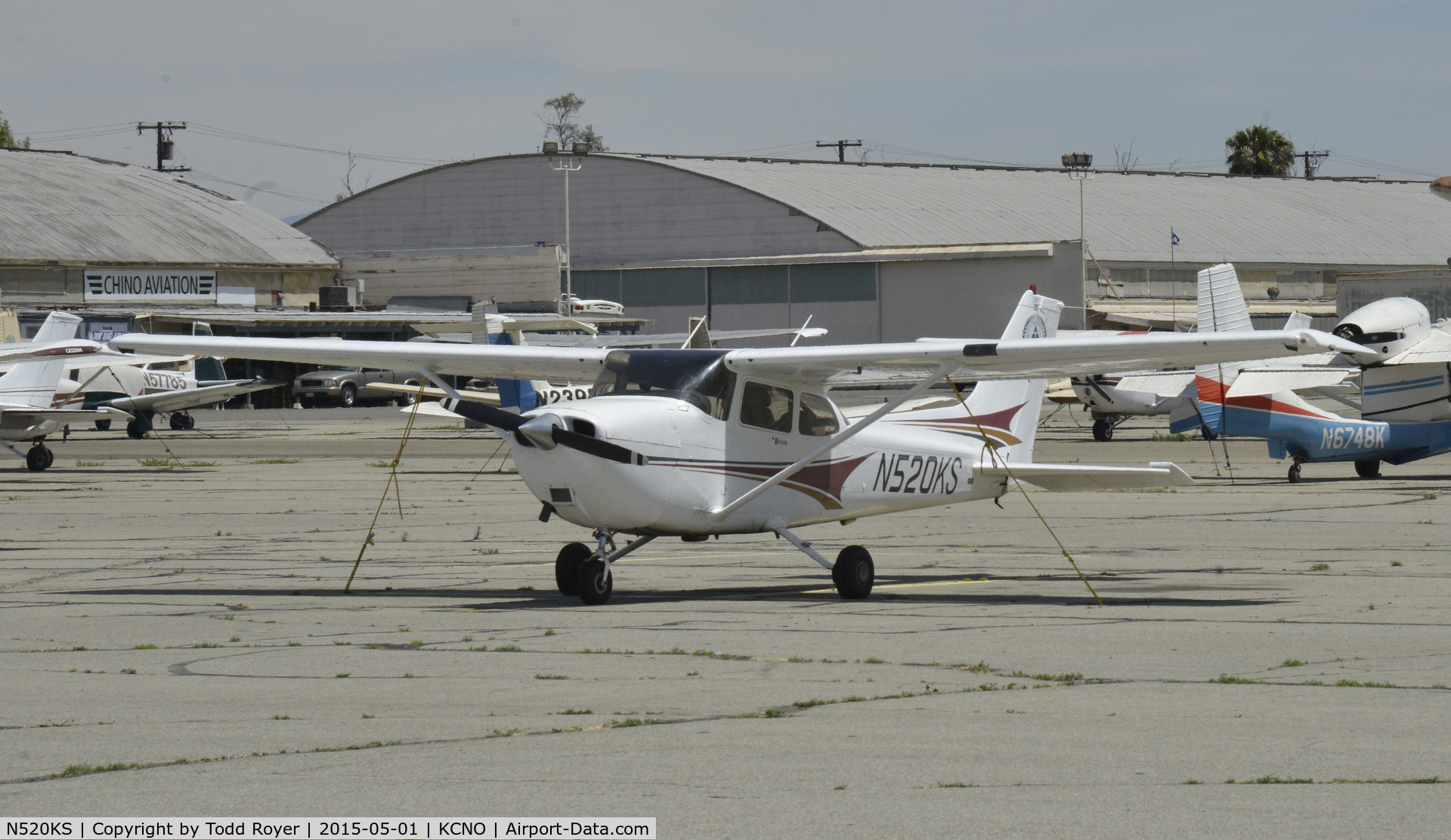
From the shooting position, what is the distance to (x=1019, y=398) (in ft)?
49.6

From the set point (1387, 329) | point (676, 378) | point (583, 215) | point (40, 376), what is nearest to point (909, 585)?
point (676, 378)

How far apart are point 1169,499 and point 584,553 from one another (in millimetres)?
12911

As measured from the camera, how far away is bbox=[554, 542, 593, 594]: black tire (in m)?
12.1

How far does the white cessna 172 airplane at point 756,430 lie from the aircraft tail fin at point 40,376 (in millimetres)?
15068

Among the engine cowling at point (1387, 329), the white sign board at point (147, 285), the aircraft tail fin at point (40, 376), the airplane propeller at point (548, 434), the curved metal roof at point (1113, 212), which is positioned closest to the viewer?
the airplane propeller at point (548, 434)

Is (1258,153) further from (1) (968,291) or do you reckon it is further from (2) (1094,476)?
(2) (1094,476)

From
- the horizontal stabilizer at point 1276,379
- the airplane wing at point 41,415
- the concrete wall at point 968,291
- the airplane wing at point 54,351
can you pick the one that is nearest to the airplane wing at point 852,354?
the airplane wing at point 54,351

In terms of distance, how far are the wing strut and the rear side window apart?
383 millimetres

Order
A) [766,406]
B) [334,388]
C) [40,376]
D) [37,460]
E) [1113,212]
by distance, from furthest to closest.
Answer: [1113,212] < [334,388] < [37,460] < [40,376] < [766,406]

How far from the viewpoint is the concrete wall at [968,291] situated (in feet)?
201

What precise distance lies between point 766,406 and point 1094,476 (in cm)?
285

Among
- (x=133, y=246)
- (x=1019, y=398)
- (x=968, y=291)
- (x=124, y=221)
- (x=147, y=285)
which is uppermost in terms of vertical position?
(x=124, y=221)

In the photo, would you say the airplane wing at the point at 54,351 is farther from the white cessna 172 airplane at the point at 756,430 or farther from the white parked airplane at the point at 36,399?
the white cessna 172 airplane at the point at 756,430

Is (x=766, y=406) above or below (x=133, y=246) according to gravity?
below
